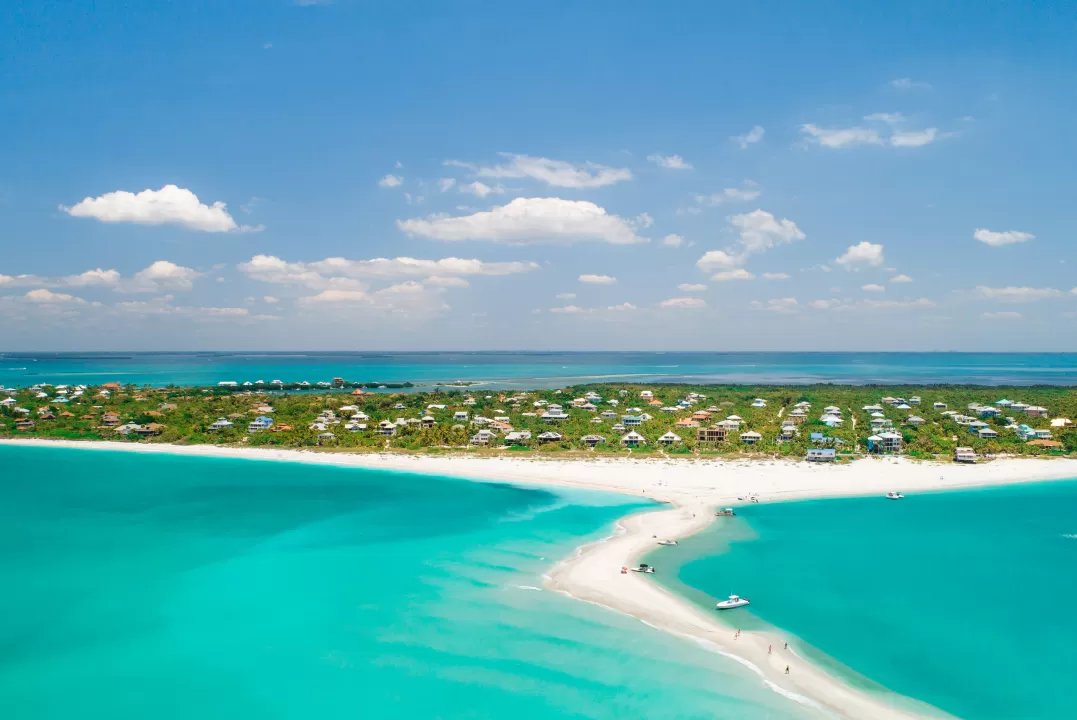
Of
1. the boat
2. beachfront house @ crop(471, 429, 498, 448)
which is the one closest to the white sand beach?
the boat

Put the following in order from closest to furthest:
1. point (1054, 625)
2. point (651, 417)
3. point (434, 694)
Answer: point (434, 694), point (1054, 625), point (651, 417)

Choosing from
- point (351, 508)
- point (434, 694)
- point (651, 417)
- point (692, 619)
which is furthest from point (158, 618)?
point (651, 417)

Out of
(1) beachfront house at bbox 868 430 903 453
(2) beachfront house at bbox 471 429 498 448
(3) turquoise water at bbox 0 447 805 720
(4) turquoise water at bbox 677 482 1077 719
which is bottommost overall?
(3) turquoise water at bbox 0 447 805 720

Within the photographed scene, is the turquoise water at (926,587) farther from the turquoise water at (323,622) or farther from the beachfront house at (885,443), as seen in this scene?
the beachfront house at (885,443)

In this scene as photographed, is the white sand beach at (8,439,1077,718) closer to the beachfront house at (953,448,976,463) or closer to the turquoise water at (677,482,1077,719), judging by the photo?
the beachfront house at (953,448,976,463)

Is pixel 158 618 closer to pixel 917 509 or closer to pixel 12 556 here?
pixel 12 556

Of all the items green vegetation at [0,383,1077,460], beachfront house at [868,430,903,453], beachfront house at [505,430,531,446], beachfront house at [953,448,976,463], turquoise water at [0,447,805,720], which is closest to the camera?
turquoise water at [0,447,805,720]
